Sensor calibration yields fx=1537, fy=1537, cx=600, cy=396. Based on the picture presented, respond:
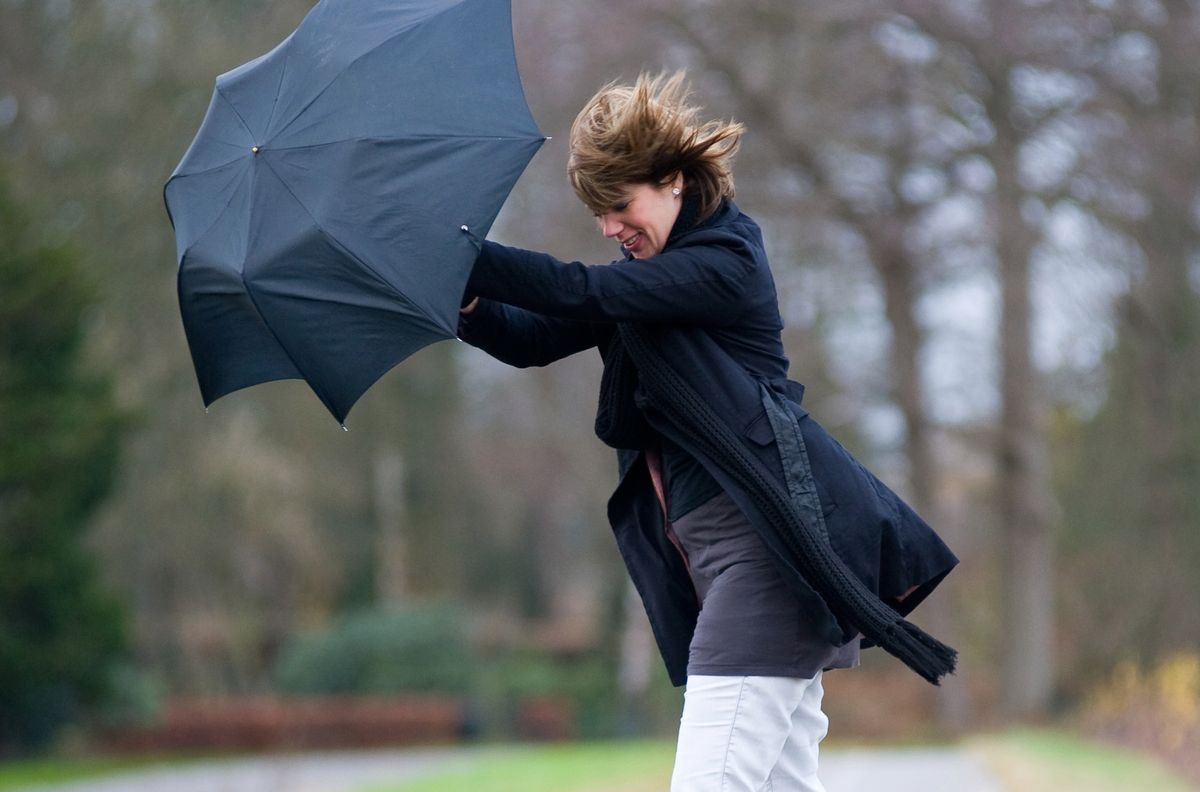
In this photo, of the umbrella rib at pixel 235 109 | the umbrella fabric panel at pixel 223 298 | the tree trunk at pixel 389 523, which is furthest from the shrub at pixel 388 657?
the umbrella rib at pixel 235 109

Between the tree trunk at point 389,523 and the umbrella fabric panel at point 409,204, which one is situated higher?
the umbrella fabric panel at point 409,204

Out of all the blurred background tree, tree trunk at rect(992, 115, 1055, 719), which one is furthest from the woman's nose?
the blurred background tree

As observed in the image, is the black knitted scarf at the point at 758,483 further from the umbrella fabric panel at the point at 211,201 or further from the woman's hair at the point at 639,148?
the umbrella fabric panel at the point at 211,201

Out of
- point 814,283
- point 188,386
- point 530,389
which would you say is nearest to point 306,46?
point 814,283

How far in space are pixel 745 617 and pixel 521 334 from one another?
855mm

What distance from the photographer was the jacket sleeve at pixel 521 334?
350cm

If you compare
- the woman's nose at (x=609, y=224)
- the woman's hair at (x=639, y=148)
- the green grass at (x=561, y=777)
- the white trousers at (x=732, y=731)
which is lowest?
the green grass at (x=561, y=777)

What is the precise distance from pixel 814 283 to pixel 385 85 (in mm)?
16562

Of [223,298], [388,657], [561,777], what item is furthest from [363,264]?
[388,657]

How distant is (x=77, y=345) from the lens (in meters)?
20.3

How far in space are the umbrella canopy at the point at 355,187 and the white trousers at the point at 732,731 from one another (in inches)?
37.2

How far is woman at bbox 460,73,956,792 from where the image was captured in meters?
3.17

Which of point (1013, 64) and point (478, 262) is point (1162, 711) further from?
point (478, 262)

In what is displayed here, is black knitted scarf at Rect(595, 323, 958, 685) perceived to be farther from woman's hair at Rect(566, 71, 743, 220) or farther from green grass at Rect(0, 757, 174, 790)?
green grass at Rect(0, 757, 174, 790)
